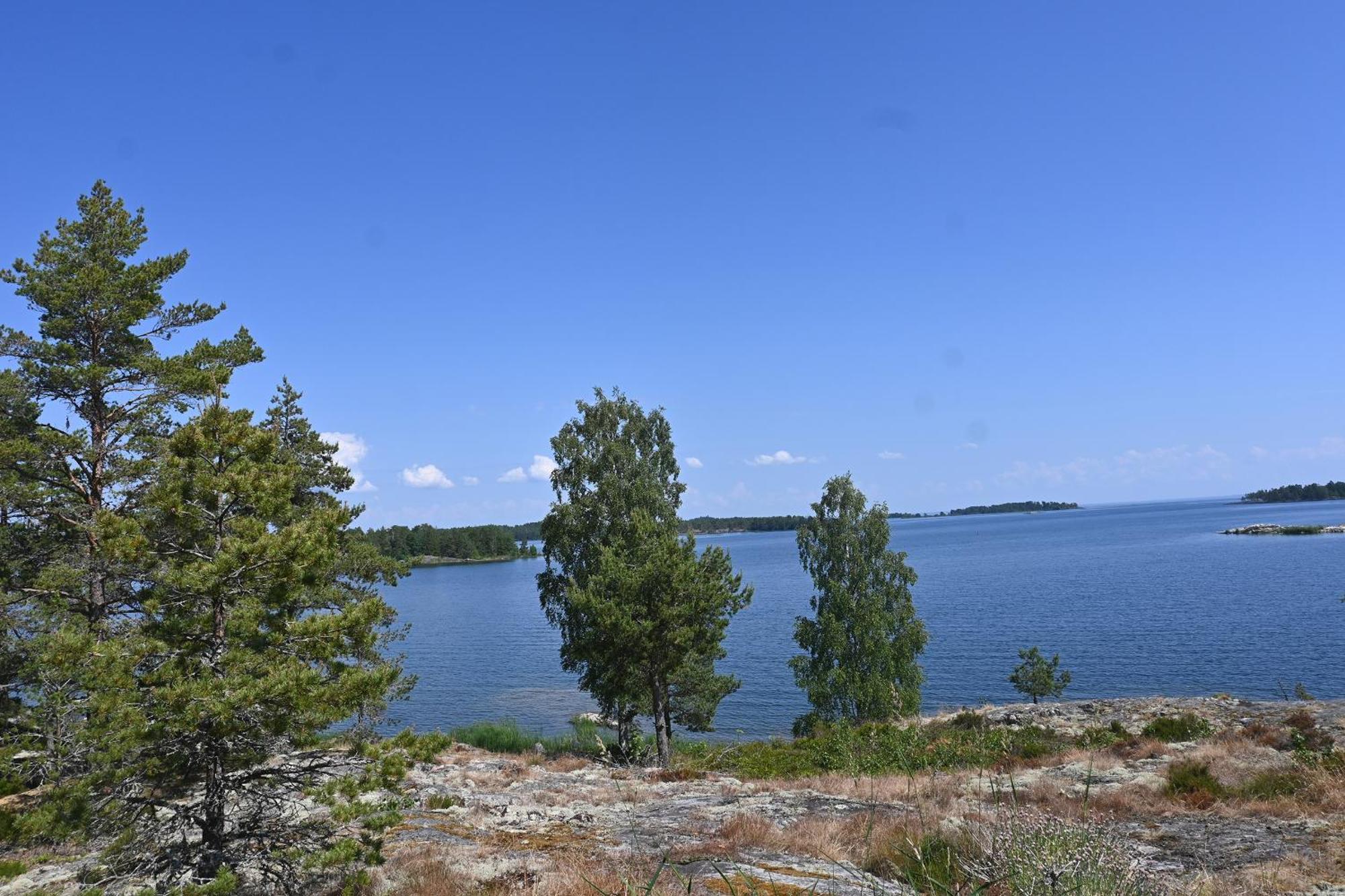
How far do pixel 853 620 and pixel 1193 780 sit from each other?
24.7m

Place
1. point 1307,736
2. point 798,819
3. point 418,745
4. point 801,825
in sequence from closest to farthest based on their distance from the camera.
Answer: point 418,745 < point 801,825 < point 798,819 < point 1307,736

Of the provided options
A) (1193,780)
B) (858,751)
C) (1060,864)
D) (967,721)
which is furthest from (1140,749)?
(1060,864)

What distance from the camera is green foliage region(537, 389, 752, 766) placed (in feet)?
74.4

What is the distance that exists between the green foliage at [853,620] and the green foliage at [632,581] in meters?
8.80

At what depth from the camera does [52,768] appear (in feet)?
27.2

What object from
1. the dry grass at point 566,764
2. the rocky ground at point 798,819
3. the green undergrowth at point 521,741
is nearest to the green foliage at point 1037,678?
the rocky ground at point 798,819

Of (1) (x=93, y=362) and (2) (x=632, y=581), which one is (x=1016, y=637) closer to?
(2) (x=632, y=581)

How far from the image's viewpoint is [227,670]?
25.8ft

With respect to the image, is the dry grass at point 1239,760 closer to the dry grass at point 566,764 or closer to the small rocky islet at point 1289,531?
the dry grass at point 566,764

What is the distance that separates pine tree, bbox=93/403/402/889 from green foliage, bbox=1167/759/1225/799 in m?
13.1

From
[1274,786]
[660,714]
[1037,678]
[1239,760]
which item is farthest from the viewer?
[1037,678]

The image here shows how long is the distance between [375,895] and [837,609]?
108 feet

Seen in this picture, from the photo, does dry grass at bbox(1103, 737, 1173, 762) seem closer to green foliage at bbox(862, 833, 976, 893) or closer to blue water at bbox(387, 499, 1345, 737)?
blue water at bbox(387, 499, 1345, 737)

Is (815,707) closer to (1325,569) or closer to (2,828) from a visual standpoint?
(2,828)
